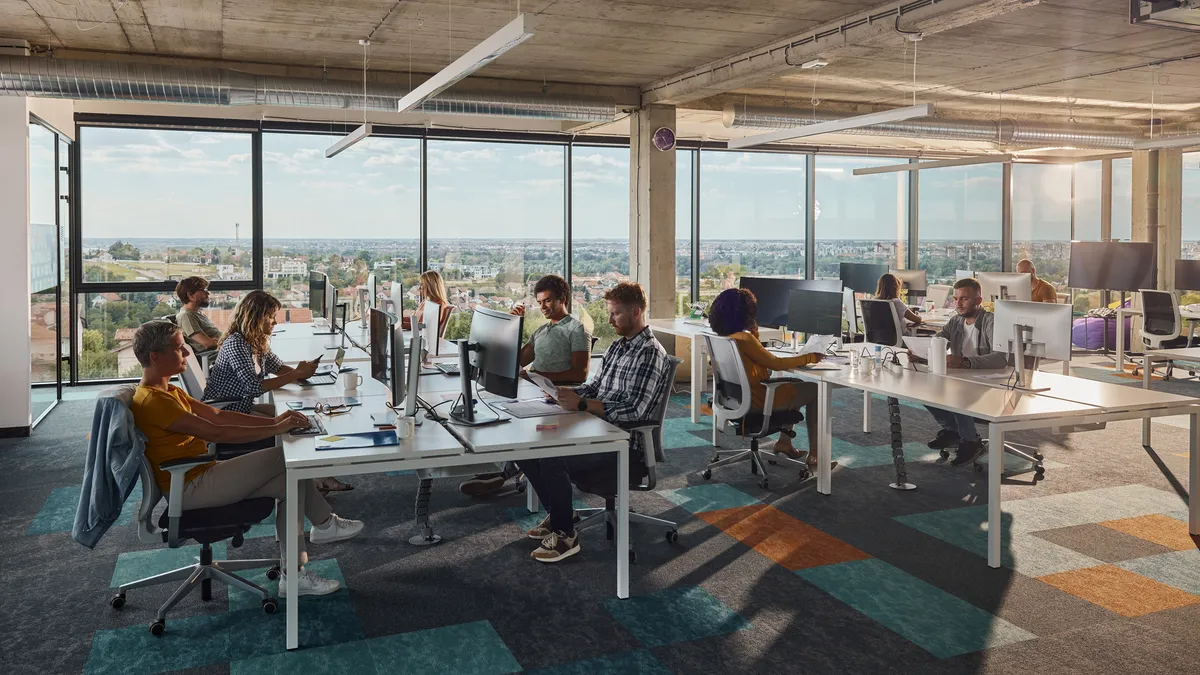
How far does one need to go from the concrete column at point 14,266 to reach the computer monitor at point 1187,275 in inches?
513

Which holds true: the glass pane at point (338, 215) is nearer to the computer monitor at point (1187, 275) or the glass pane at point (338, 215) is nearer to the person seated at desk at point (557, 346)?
the person seated at desk at point (557, 346)

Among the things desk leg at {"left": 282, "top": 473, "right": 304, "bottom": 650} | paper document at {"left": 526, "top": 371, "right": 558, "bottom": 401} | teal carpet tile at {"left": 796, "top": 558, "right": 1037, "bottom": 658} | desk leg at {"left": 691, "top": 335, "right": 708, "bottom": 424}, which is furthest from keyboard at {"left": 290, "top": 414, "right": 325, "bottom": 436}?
desk leg at {"left": 691, "top": 335, "right": 708, "bottom": 424}

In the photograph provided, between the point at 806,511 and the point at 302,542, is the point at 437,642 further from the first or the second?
the point at 806,511

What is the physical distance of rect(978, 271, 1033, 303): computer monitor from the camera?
30.3 feet

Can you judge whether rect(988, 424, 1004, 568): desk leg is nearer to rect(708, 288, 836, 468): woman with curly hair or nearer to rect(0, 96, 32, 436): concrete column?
rect(708, 288, 836, 468): woman with curly hair

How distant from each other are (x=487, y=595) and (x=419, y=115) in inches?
295

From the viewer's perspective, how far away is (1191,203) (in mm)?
13148

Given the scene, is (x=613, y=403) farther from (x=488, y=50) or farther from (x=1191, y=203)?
(x=1191, y=203)

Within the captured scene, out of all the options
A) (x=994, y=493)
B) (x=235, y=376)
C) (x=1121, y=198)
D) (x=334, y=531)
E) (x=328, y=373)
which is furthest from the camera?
(x=1121, y=198)

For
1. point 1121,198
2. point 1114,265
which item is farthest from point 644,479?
point 1121,198

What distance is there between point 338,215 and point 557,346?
5945 millimetres

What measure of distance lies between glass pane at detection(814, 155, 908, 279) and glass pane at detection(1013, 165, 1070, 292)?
1.96 meters

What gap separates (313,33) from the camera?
24.9 ft

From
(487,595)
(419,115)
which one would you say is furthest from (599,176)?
(487,595)
